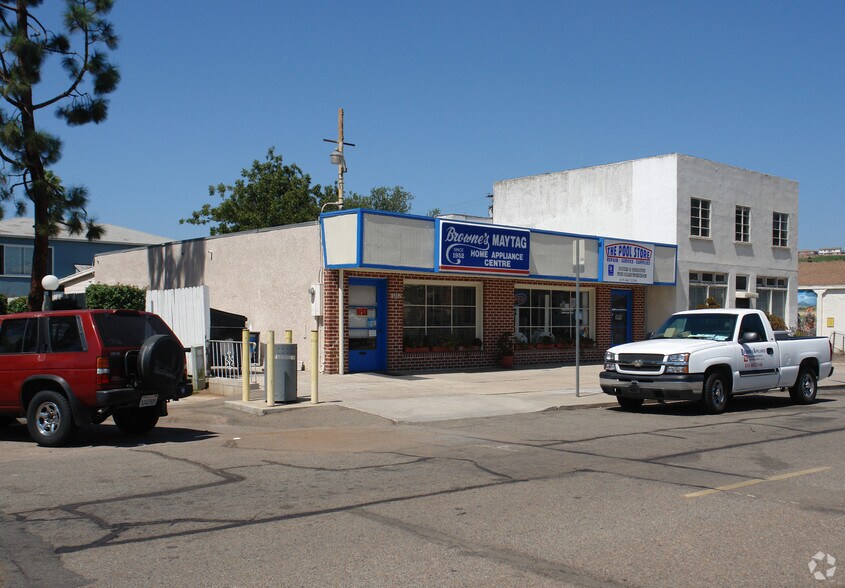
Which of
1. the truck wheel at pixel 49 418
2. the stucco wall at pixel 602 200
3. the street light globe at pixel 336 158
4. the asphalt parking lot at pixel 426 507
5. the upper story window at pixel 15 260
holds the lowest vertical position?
the asphalt parking lot at pixel 426 507

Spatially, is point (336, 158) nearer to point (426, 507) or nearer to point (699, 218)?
point (699, 218)

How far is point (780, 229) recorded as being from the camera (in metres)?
32.9

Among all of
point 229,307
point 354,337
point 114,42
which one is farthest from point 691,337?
point 114,42

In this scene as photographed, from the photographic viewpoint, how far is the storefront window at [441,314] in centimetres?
2125

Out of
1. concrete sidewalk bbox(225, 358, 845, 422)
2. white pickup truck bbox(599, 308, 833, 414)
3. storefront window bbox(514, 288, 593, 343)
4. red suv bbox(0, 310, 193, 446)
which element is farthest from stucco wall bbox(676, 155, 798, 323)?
red suv bbox(0, 310, 193, 446)

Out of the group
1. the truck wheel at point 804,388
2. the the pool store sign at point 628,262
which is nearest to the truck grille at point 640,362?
the truck wheel at point 804,388

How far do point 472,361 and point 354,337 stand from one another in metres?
4.04

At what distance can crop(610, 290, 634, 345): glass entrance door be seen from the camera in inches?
1061

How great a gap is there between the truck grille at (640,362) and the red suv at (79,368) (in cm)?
766

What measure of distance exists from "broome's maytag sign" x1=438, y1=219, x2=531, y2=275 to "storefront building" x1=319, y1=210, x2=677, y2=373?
28 millimetres

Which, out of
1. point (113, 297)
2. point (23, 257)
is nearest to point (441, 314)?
point (113, 297)

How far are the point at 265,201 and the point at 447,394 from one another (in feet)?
123

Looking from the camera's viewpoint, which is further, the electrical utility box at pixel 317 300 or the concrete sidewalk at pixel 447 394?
the electrical utility box at pixel 317 300

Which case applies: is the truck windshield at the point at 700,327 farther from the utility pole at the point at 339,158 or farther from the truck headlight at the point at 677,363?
the utility pole at the point at 339,158
